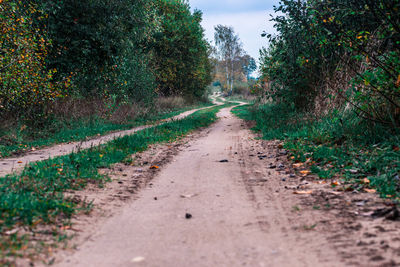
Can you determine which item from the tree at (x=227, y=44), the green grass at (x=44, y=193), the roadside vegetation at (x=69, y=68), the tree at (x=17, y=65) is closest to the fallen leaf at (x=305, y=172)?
the green grass at (x=44, y=193)

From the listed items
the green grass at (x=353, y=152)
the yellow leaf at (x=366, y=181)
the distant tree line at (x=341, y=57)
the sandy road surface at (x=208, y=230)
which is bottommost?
the sandy road surface at (x=208, y=230)

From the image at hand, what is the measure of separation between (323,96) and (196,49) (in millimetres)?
25296

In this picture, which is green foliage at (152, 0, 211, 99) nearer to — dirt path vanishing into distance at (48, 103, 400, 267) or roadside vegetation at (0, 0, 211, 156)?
roadside vegetation at (0, 0, 211, 156)

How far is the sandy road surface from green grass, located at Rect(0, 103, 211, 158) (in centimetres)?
598

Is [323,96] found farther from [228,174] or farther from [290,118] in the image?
[228,174]

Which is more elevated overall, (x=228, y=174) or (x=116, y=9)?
(x=116, y=9)

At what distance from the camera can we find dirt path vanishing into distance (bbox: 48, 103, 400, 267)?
2.54 m

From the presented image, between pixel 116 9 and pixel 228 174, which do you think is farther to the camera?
pixel 116 9

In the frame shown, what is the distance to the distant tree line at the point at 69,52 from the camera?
9.77m

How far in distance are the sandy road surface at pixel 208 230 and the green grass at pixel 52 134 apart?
598 centimetres

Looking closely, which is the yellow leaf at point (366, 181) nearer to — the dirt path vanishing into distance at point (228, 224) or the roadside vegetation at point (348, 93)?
the roadside vegetation at point (348, 93)

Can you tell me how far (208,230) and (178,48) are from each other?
1225 inches

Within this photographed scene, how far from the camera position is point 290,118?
1089 centimetres

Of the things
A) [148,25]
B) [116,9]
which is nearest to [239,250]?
[116,9]
